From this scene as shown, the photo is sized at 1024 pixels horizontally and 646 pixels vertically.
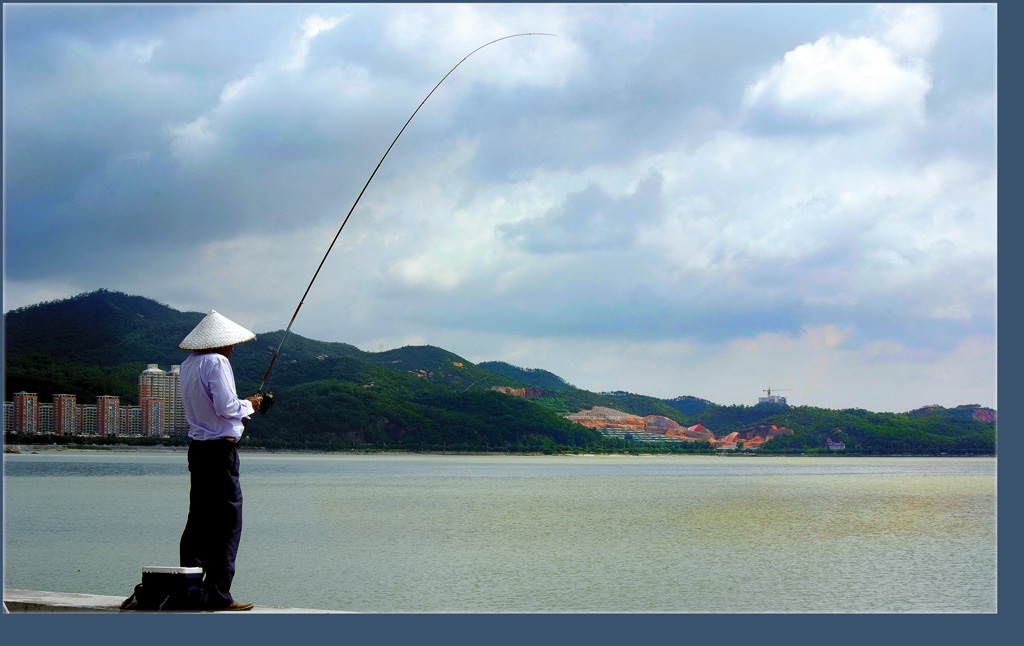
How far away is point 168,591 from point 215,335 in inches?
46.6

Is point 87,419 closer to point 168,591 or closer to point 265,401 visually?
point 265,401

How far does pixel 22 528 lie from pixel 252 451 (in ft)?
236

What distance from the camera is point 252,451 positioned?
303 feet

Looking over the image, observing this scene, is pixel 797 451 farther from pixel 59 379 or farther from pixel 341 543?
pixel 341 543

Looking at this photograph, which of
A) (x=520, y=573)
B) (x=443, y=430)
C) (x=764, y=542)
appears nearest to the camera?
(x=520, y=573)

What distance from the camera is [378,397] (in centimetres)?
8712

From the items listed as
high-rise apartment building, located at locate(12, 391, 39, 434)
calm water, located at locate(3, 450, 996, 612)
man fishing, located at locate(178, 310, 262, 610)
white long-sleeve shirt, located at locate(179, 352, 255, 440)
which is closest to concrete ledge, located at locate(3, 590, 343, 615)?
man fishing, located at locate(178, 310, 262, 610)

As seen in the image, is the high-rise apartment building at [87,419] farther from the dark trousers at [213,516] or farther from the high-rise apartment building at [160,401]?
the dark trousers at [213,516]

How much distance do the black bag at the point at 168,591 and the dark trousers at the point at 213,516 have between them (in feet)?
0.40

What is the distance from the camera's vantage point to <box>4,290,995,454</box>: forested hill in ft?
239

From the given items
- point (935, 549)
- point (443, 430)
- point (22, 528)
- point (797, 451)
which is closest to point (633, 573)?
point (935, 549)

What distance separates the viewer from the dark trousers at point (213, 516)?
4.39m

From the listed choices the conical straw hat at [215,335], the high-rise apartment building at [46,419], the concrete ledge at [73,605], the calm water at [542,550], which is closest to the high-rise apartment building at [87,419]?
the high-rise apartment building at [46,419]

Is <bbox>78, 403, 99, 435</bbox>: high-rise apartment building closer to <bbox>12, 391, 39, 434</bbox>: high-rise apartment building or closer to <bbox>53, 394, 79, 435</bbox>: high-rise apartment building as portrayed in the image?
<bbox>53, 394, 79, 435</bbox>: high-rise apartment building
